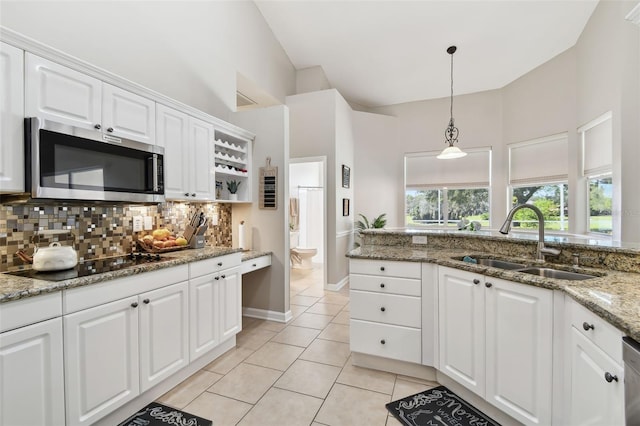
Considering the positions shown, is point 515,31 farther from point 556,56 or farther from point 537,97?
point 537,97

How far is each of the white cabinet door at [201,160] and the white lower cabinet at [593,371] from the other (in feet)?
9.02

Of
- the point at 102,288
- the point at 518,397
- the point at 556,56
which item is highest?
the point at 556,56

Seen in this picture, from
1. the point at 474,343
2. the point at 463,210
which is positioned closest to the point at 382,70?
the point at 463,210

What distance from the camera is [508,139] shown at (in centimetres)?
539

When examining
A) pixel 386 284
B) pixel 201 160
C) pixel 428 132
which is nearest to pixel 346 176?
pixel 428 132

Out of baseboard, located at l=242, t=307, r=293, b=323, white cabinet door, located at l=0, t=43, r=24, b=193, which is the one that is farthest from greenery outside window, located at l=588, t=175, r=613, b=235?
white cabinet door, located at l=0, t=43, r=24, b=193

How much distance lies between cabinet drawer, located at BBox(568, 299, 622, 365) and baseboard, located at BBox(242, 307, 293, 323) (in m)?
2.70

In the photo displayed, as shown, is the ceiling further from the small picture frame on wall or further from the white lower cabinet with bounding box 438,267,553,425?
the white lower cabinet with bounding box 438,267,553,425

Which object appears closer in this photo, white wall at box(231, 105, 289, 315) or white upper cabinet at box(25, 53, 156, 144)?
white upper cabinet at box(25, 53, 156, 144)

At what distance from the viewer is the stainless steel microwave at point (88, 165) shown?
63.4 inches

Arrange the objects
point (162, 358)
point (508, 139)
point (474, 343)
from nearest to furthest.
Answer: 1. point (474, 343)
2. point (162, 358)
3. point (508, 139)

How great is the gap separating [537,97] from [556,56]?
58 cm

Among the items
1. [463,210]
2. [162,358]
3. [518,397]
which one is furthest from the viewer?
[463,210]

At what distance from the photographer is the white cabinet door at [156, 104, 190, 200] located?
245 centimetres
